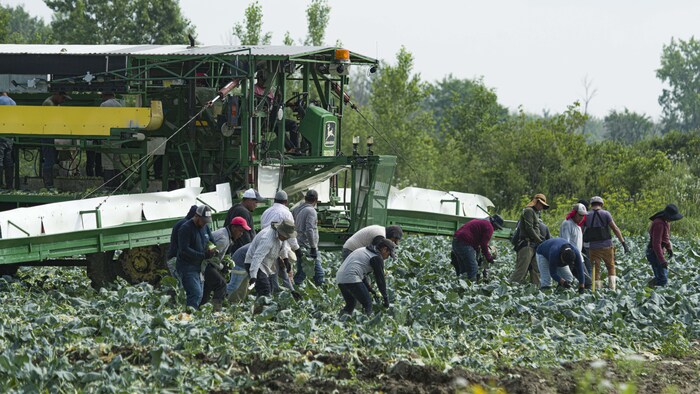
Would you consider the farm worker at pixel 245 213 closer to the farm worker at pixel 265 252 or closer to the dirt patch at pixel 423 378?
the farm worker at pixel 265 252

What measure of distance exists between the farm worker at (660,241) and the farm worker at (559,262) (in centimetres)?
191

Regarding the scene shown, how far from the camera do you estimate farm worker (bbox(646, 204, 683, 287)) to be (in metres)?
19.2

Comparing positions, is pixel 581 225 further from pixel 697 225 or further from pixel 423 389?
pixel 697 225

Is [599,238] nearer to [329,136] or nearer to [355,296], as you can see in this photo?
[329,136]

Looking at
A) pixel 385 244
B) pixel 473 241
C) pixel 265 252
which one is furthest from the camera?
pixel 473 241

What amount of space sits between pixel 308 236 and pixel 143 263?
261 centimetres

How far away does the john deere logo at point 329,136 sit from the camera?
856 inches

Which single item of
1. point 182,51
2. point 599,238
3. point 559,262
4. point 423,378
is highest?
point 182,51

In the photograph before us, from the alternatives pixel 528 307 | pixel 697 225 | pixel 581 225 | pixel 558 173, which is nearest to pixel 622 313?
pixel 528 307

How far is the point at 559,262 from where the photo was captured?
57.9ft

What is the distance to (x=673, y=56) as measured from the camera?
440 feet

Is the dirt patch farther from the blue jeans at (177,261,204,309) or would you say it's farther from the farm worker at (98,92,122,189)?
the farm worker at (98,92,122,189)

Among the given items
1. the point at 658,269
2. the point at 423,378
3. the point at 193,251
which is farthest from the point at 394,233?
the point at 658,269

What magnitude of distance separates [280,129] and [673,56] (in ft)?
395
